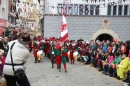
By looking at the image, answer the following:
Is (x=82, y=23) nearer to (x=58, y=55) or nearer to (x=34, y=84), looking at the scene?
(x=58, y=55)

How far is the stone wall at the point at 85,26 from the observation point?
21.4m

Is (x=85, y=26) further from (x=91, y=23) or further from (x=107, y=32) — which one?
(x=107, y=32)

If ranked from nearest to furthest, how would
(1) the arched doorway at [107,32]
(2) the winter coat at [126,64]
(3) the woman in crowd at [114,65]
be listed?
(2) the winter coat at [126,64], (3) the woman in crowd at [114,65], (1) the arched doorway at [107,32]

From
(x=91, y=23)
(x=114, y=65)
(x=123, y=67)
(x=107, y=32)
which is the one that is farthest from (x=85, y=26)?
(x=123, y=67)

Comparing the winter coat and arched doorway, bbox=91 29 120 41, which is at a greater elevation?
arched doorway, bbox=91 29 120 41

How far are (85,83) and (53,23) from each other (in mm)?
13676

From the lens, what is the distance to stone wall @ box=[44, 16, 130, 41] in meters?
21.4

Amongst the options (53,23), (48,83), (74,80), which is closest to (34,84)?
(48,83)

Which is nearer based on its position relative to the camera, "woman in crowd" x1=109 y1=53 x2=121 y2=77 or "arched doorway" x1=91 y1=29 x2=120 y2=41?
"woman in crowd" x1=109 y1=53 x2=121 y2=77

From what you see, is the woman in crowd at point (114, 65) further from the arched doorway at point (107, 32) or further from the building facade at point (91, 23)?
the building facade at point (91, 23)

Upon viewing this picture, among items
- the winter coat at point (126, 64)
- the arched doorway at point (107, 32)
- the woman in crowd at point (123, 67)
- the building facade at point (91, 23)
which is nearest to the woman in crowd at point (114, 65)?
the woman in crowd at point (123, 67)

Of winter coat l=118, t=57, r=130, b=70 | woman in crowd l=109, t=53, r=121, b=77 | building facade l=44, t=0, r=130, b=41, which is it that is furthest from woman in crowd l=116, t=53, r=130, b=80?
building facade l=44, t=0, r=130, b=41

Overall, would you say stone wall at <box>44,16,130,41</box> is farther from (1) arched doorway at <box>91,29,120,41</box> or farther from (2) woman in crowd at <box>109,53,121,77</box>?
(2) woman in crowd at <box>109,53,121,77</box>

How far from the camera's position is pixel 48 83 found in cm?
835
